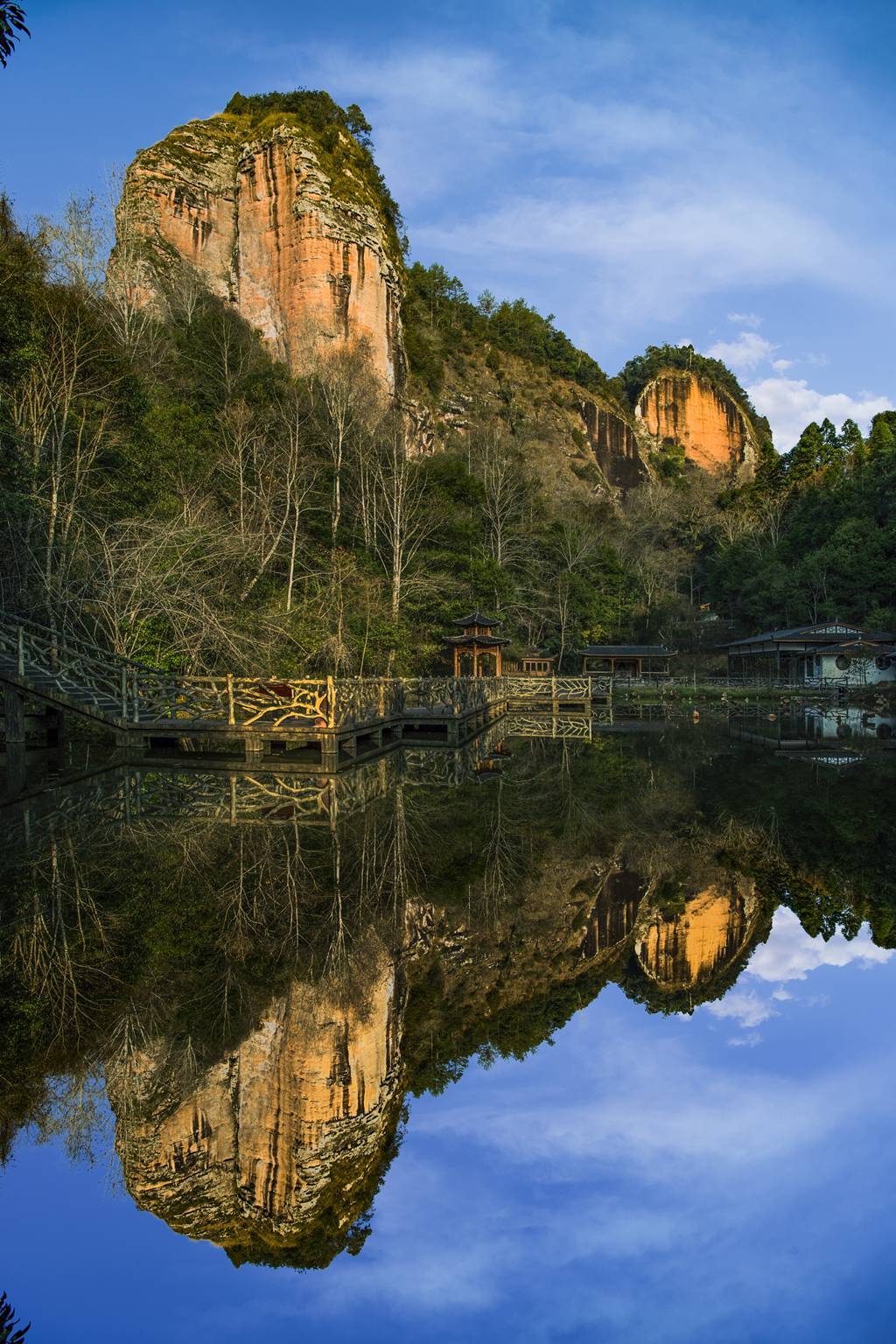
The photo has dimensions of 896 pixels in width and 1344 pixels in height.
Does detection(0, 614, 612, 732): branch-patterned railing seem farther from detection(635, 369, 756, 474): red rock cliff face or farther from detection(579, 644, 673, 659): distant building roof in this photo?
detection(635, 369, 756, 474): red rock cliff face

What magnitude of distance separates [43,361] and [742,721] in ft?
71.7

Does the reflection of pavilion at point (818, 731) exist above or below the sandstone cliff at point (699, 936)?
above

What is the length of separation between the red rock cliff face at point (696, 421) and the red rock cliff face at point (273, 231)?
49401 mm

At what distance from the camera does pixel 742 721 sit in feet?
83.0

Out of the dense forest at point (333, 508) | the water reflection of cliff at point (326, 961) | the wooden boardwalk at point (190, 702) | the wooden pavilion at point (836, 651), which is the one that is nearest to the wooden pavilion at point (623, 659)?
the dense forest at point (333, 508)

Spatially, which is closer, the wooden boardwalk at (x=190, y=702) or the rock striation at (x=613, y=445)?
the wooden boardwalk at (x=190, y=702)

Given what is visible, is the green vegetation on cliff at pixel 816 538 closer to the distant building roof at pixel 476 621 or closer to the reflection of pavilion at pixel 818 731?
the reflection of pavilion at pixel 818 731

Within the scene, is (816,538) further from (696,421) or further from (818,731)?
(696,421)

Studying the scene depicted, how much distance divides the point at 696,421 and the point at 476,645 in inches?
2719

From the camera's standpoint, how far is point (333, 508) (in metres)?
28.7

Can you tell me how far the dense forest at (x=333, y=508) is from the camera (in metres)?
15.9

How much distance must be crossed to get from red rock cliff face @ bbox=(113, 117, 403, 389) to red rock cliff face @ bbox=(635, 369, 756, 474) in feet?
162

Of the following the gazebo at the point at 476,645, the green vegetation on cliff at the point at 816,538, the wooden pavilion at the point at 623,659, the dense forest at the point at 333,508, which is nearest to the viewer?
the dense forest at the point at 333,508

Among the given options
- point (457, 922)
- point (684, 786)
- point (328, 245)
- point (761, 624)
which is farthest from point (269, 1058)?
point (761, 624)
